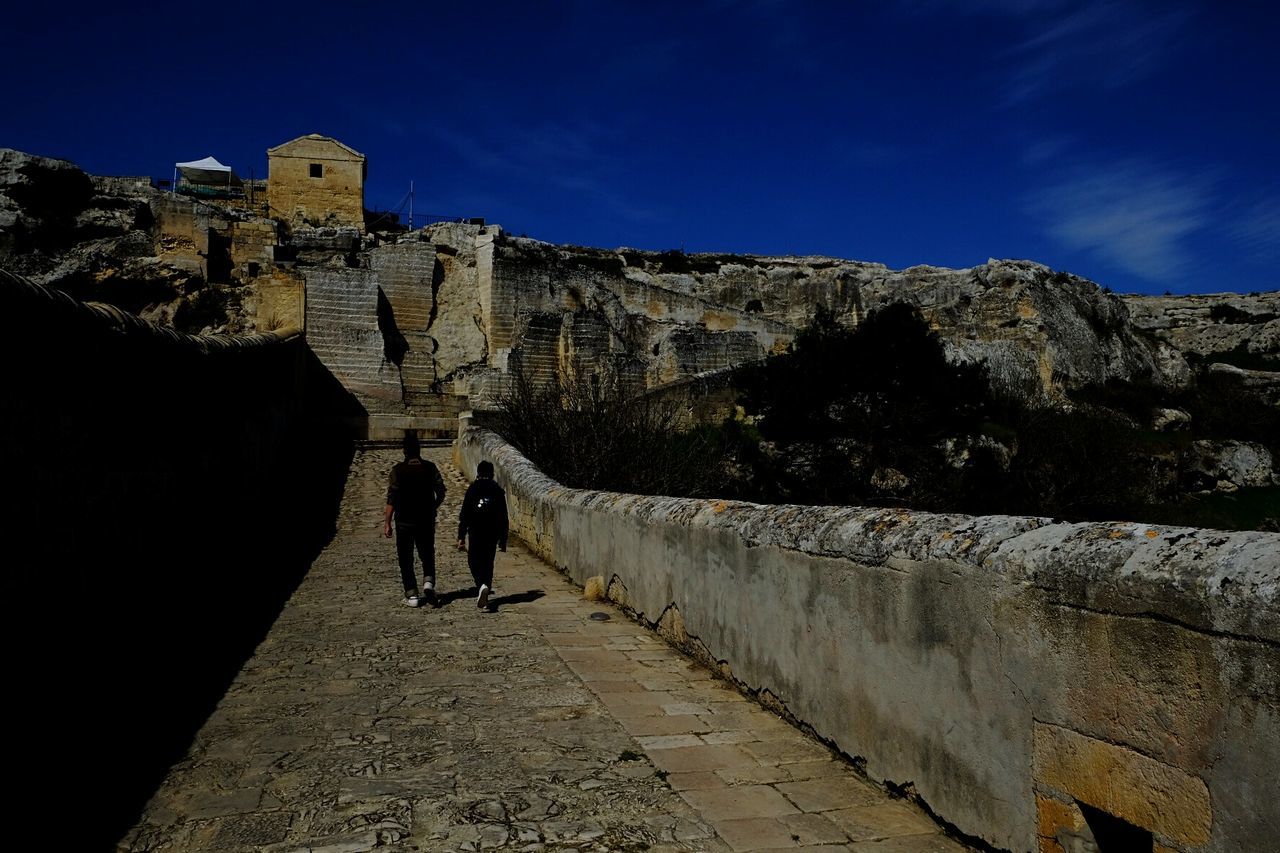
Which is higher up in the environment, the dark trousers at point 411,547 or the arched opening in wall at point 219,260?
the arched opening in wall at point 219,260

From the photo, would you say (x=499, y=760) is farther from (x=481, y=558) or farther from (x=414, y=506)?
(x=414, y=506)

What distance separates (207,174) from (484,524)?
42.7 m

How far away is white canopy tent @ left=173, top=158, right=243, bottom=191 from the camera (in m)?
42.1

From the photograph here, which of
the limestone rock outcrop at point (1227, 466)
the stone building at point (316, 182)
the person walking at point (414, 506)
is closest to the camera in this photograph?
the person walking at point (414, 506)

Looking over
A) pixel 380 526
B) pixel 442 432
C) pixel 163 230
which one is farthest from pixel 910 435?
pixel 163 230

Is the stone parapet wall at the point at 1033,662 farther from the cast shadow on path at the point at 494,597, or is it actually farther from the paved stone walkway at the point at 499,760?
the cast shadow on path at the point at 494,597

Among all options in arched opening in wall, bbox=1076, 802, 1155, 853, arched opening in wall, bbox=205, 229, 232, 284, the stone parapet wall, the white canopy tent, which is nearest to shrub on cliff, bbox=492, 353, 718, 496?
the stone parapet wall

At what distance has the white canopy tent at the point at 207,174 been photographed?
138 feet

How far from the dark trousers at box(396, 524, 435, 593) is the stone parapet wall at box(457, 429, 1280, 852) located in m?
3.59

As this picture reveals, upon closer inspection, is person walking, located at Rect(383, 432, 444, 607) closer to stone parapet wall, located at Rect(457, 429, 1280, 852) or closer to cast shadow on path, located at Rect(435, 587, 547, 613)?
cast shadow on path, located at Rect(435, 587, 547, 613)

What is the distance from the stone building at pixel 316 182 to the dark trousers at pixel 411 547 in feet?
111

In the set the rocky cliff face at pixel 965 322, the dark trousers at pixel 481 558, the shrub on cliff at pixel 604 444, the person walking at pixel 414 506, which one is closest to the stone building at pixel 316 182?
the rocky cliff face at pixel 965 322

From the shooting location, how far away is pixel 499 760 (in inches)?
136

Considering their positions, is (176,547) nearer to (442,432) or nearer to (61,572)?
(61,572)
